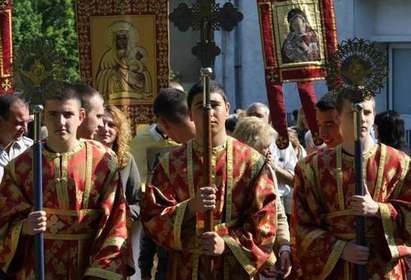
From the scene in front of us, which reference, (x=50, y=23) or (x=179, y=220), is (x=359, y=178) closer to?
(x=179, y=220)

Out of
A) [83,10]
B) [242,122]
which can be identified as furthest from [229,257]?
[83,10]

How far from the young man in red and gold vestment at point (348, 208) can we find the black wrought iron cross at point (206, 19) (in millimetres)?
712

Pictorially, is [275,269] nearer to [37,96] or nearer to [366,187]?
[366,187]

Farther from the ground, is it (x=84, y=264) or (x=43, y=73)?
(x=43, y=73)

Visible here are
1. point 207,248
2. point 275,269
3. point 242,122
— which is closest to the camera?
point 207,248

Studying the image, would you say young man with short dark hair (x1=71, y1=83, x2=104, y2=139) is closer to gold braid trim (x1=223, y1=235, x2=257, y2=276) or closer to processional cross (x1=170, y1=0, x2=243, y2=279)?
processional cross (x1=170, y1=0, x2=243, y2=279)

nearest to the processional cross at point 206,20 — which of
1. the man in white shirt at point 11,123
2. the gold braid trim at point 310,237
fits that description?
the gold braid trim at point 310,237

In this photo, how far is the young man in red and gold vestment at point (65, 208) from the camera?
7137 mm

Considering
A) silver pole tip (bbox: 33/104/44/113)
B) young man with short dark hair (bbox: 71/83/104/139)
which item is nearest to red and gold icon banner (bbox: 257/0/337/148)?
young man with short dark hair (bbox: 71/83/104/139)

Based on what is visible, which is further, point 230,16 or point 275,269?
point 275,269

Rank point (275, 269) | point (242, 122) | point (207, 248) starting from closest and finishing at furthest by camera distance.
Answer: point (207, 248)
point (275, 269)
point (242, 122)

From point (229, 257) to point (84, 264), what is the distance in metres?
0.76

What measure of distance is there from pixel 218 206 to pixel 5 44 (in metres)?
2.83

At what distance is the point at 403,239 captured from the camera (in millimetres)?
7133
